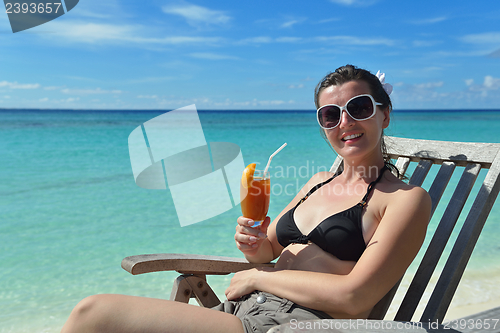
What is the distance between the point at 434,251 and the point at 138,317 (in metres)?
1.31

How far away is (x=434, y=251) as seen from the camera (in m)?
1.71

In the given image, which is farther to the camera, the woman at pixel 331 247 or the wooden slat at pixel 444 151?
the wooden slat at pixel 444 151

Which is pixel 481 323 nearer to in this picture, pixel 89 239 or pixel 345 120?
pixel 345 120

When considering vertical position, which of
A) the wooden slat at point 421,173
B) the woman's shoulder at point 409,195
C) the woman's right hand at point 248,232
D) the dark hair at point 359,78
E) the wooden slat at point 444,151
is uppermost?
the dark hair at point 359,78

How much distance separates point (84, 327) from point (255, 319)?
2.05 feet

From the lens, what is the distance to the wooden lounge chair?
5.32 feet

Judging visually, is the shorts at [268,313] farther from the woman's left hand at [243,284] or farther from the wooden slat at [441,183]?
the wooden slat at [441,183]

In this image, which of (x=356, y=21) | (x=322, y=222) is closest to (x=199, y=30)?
(x=356, y=21)

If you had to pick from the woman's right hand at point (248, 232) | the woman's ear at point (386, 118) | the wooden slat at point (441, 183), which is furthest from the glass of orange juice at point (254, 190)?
the wooden slat at point (441, 183)

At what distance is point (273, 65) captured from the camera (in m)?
45.5

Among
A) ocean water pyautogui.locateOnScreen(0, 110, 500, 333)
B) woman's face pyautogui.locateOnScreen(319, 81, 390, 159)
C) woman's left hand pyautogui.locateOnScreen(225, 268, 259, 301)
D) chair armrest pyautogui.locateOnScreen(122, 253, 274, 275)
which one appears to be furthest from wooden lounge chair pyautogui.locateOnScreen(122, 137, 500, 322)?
ocean water pyautogui.locateOnScreen(0, 110, 500, 333)

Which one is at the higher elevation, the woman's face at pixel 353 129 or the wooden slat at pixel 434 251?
the woman's face at pixel 353 129

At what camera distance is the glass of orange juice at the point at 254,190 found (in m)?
1.48

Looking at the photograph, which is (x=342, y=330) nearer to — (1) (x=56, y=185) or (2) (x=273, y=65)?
(1) (x=56, y=185)
